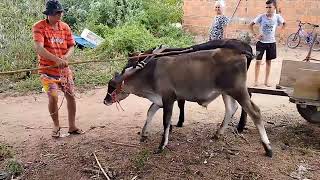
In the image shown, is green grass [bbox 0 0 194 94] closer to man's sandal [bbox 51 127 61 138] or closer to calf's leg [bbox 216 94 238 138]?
man's sandal [bbox 51 127 61 138]

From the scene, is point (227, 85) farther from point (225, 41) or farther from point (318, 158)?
point (318, 158)

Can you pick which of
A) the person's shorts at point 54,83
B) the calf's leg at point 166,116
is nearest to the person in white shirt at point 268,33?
the calf's leg at point 166,116

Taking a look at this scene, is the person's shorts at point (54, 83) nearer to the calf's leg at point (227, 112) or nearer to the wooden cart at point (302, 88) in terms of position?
the calf's leg at point (227, 112)

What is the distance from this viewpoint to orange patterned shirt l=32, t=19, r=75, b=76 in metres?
5.24

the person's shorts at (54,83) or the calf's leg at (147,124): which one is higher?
the person's shorts at (54,83)

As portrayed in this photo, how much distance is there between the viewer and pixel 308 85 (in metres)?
5.41

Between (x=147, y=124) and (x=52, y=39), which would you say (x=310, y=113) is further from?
(x=52, y=39)

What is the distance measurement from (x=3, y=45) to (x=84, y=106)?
3.29 m

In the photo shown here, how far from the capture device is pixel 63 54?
5.53 metres

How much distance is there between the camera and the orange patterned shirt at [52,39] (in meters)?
5.24

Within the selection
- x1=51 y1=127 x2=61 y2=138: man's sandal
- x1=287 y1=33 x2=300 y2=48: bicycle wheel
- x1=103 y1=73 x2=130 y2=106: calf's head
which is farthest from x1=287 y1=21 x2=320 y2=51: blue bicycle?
x1=51 y1=127 x2=61 y2=138: man's sandal

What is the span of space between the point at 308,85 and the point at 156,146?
2016mm

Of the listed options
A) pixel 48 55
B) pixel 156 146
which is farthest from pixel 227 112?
pixel 48 55

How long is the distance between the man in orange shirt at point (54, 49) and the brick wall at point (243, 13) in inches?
365
